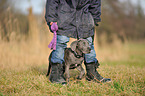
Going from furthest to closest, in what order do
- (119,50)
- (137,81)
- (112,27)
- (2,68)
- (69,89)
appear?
1. (112,27)
2. (119,50)
3. (2,68)
4. (137,81)
5. (69,89)

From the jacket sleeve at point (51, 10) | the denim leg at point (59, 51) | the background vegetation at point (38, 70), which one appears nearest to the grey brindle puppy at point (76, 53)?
the denim leg at point (59, 51)

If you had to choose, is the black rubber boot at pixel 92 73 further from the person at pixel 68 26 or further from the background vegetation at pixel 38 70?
the background vegetation at pixel 38 70

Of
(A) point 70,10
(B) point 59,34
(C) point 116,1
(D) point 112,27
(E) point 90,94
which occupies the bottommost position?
(E) point 90,94

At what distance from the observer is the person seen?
3.23 m

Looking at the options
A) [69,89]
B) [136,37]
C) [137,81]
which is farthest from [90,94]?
[136,37]

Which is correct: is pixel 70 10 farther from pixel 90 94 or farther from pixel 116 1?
pixel 116 1

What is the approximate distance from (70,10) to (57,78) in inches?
57.6

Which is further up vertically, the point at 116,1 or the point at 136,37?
the point at 116,1

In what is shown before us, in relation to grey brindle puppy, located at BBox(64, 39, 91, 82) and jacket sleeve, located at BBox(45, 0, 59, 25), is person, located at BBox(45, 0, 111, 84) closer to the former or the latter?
jacket sleeve, located at BBox(45, 0, 59, 25)

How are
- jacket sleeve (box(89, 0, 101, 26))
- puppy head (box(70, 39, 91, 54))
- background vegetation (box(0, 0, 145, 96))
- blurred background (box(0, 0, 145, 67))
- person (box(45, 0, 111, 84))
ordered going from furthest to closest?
blurred background (box(0, 0, 145, 67)) < jacket sleeve (box(89, 0, 101, 26)) < person (box(45, 0, 111, 84)) < puppy head (box(70, 39, 91, 54)) < background vegetation (box(0, 0, 145, 96))

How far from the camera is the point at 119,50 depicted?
10320mm

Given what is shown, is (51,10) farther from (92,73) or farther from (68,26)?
(92,73)

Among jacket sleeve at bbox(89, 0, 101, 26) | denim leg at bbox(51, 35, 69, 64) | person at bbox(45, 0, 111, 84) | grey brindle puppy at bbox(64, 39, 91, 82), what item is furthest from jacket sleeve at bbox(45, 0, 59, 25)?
jacket sleeve at bbox(89, 0, 101, 26)

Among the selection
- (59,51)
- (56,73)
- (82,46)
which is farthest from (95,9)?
(56,73)
